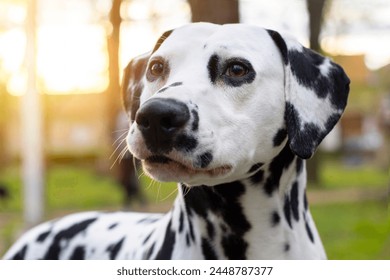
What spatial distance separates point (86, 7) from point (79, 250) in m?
3.56

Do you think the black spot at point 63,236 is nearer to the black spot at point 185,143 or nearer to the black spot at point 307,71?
the black spot at point 185,143

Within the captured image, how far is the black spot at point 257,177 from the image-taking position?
2312 mm

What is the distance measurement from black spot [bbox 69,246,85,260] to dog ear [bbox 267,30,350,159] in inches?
48.5

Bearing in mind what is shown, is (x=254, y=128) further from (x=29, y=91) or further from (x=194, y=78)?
(x=29, y=91)

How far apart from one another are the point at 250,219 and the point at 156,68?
0.67 metres

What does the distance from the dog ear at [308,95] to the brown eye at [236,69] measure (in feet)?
0.56

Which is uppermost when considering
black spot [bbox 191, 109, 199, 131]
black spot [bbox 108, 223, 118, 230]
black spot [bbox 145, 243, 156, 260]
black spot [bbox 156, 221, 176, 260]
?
black spot [bbox 191, 109, 199, 131]

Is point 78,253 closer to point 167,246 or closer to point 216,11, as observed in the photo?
point 167,246

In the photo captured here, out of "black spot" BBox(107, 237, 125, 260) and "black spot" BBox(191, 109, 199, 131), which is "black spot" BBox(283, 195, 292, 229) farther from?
"black spot" BBox(107, 237, 125, 260)

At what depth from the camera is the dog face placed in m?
2.00

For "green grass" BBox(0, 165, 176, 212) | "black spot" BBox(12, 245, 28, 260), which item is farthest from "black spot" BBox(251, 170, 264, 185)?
"green grass" BBox(0, 165, 176, 212)

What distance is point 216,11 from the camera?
378 centimetres

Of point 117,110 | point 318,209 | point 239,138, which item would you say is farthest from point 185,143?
point 318,209
